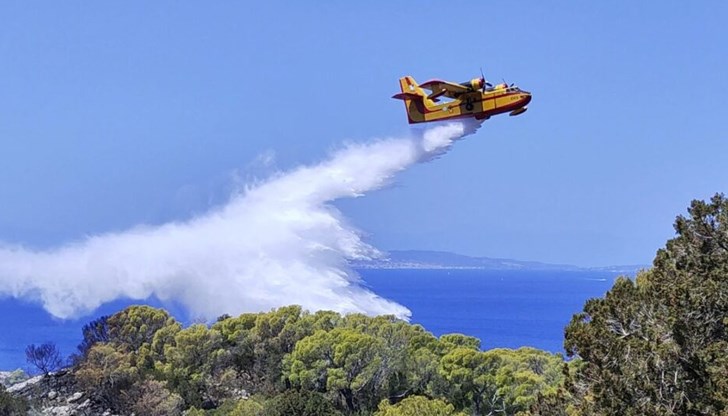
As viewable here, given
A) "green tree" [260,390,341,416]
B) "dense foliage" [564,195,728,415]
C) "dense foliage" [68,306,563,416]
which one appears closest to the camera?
"dense foliage" [564,195,728,415]

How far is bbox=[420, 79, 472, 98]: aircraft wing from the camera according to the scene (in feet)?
84.6

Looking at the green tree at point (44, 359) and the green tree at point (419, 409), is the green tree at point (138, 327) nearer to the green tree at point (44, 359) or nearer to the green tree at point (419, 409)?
the green tree at point (44, 359)

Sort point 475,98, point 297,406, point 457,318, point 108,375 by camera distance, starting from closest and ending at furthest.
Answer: point 297,406 → point 475,98 → point 108,375 → point 457,318

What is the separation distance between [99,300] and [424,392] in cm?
9428

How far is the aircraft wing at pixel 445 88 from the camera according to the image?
84.6 ft

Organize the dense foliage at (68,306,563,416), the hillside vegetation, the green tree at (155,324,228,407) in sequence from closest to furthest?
the hillside vegetation → the dense foliage at (68,306,563,416) → the green tree at (155,324,228,407)

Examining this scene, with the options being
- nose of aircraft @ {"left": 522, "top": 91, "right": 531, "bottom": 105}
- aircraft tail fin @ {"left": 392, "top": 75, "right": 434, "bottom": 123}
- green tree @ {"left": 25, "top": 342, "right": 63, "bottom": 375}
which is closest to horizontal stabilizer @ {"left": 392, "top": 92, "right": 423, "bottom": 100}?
aircraft tail fin @ {"left": 392, "top": 75, "right": 434, "bottom": 123}

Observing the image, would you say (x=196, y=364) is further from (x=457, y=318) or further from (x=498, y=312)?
(x=498, y=312)

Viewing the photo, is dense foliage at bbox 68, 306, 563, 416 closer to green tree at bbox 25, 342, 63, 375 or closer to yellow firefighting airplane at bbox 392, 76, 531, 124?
green tree at bbox 25, 342, 63, 375

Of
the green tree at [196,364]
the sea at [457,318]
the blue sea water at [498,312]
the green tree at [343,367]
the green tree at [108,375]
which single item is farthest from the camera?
the blue sea water at [498,312]

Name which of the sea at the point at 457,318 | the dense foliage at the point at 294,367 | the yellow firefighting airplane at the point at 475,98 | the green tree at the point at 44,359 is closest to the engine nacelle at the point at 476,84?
the yellow firefighting airplane at the point at 475,98

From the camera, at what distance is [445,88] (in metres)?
26.0

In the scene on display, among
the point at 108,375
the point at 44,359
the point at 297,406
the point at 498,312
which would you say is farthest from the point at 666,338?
the point at 498,312

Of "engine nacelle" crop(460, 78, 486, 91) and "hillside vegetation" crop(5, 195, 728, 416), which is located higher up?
"engine nacelle" crop(460, 78, 486, 91)
